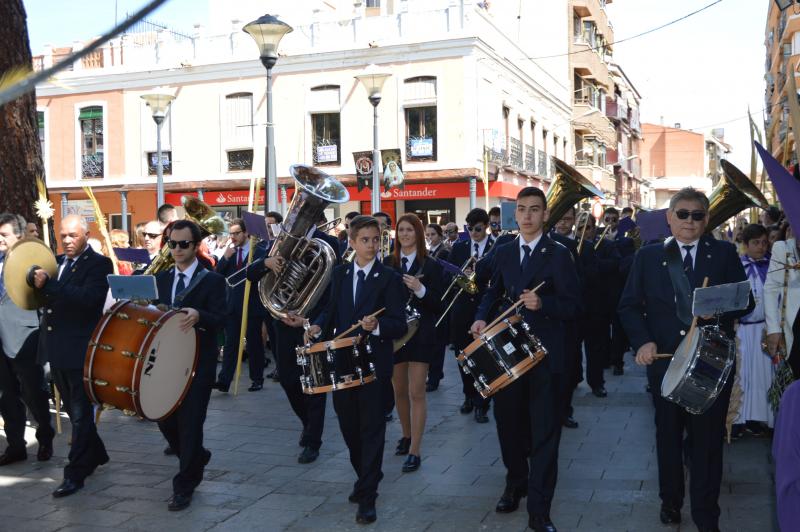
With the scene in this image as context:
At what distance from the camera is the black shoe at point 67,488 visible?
622 centimetres

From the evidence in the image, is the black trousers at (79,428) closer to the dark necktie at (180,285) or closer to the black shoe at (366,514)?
the dark necktie at (180,285)

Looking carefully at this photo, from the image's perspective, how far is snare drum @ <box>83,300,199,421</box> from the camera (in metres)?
5.72

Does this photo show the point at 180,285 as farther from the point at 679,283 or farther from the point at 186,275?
the point at 679,283

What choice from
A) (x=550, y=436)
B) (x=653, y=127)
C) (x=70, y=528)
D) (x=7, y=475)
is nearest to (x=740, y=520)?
(x=550, y=436)

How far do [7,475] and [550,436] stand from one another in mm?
4130

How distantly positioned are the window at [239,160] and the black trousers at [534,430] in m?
28.2

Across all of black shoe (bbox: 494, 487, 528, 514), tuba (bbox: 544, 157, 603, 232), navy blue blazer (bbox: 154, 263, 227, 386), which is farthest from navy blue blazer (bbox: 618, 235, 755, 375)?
navy blue blazer (bbox: 154, 263, 227, 386)

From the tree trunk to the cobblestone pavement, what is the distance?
262 centimetres

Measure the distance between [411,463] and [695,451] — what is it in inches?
92.4

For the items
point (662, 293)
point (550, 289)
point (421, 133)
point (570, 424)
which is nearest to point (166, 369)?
point (550, 289)

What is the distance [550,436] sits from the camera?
5434 millimetres

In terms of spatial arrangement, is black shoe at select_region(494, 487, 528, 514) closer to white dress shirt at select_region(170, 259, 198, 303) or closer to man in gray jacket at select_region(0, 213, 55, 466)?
white dress shirt at select_region(170, 259, 198, 303)

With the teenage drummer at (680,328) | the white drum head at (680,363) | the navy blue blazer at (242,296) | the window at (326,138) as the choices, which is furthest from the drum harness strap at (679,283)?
the window at (326,138)

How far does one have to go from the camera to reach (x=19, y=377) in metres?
7.30
